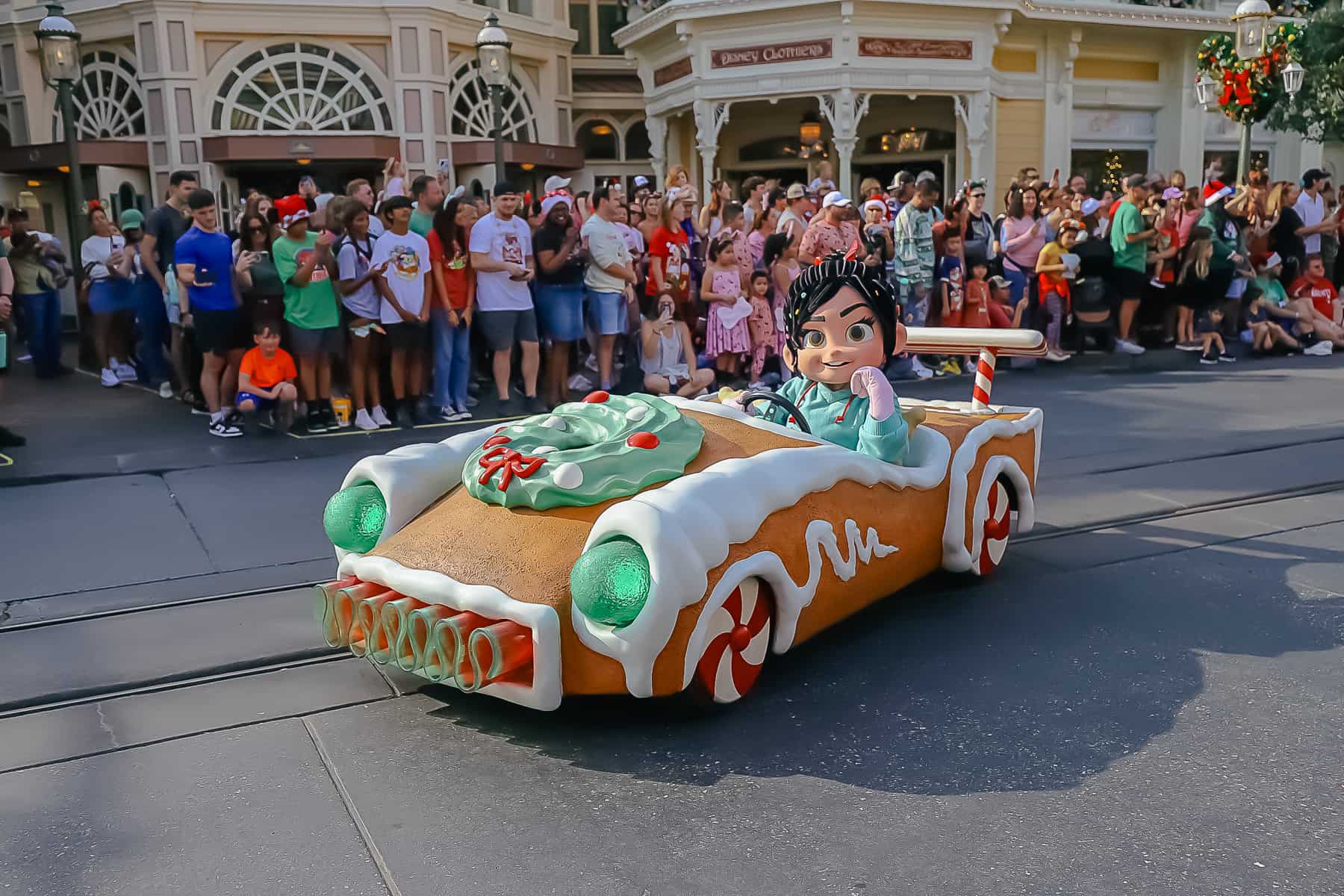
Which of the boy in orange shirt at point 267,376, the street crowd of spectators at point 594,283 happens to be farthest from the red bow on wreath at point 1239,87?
the boy in orange shirt at point 267,376

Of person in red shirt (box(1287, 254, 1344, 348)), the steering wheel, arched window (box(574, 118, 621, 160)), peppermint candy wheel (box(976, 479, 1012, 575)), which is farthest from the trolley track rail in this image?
arched window (box(574, 118, 621, 160))

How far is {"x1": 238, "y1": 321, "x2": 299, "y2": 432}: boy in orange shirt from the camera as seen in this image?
26.1ft

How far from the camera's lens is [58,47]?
448 inches

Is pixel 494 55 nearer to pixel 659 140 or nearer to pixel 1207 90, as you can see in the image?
pixel 1207 90

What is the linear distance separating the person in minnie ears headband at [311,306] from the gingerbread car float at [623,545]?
4.20 metres

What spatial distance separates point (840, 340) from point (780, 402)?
340 millimetres

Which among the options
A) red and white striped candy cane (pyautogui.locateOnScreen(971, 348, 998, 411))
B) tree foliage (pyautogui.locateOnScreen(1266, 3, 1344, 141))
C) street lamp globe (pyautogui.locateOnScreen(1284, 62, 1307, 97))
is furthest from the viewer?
tree foliage (pyautogui.locateOnScreen(1266, 3, 1344, 141))

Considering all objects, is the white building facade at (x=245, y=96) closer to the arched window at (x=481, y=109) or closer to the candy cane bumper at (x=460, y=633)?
the arched window at (x=481, y=109)

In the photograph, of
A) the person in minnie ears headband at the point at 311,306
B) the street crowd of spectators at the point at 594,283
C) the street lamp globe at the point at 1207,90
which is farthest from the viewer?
the street lamp globe at the point at 1207,90

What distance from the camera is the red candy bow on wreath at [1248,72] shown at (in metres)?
12.8

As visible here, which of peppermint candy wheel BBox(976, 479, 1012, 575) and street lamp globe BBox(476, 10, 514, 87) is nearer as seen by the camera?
peppermint candy wheel BBox(976, 479, 1012, 575)

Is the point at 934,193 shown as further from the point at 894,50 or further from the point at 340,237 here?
the point at 894,50

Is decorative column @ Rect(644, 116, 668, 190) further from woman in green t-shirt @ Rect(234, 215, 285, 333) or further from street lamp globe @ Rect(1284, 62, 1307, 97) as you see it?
woman in green t-shirt @ Rect(234, 215, 285, 333)

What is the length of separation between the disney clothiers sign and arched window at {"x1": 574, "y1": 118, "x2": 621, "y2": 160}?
536 cm
